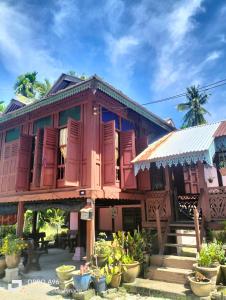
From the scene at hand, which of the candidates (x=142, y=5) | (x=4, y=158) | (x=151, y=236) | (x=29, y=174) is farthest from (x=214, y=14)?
(x=4, y=158)

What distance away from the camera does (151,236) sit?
29.8ft

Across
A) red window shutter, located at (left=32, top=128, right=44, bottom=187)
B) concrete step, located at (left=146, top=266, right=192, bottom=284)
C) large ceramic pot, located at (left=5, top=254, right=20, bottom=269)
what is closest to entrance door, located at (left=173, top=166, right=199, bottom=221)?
concrete step, located at (left=146, top=266, right=192, bottom=284)

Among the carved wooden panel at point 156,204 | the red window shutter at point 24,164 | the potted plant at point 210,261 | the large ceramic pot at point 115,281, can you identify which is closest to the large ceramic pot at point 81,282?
the large ceramic pot at point 115,281

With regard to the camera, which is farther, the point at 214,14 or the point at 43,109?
the point at 43,109

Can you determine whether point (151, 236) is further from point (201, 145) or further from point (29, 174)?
point (29, 174)

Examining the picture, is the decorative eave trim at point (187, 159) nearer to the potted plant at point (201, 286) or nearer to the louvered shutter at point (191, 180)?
the potted plant at point (201, 286)

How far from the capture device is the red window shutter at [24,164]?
10.5 metres

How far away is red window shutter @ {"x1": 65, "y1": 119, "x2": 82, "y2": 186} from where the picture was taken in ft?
28.3

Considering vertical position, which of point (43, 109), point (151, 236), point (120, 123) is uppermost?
point (43, 109)

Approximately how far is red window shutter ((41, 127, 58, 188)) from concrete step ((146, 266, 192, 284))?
4.54 metres

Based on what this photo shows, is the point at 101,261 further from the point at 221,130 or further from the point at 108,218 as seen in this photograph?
the point at 108,218

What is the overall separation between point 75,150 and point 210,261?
5.40 metres

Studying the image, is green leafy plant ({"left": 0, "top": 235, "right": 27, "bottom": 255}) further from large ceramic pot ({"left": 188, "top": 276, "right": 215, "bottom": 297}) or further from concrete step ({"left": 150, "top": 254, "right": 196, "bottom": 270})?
large ceramic pot ({"left": 188, "top": 276, "right": 215, "bottom": 297})

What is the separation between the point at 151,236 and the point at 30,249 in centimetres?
490
